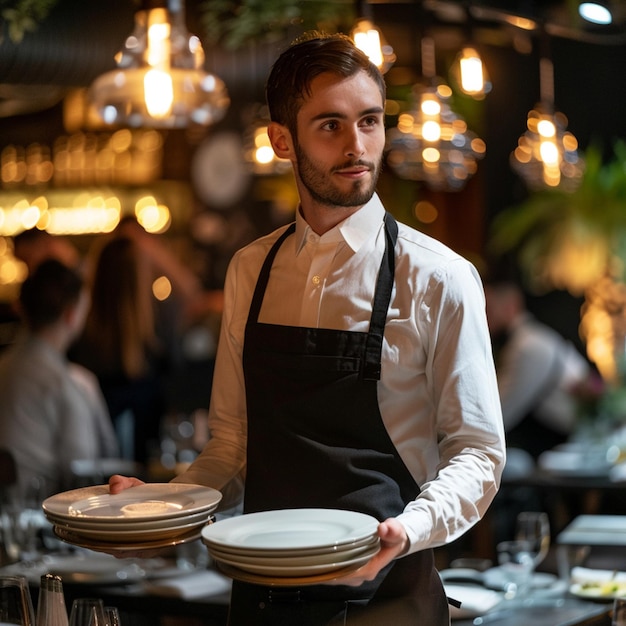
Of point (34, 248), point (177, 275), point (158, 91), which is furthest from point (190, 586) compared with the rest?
point (177, 275)

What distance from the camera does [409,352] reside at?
6.64 feet

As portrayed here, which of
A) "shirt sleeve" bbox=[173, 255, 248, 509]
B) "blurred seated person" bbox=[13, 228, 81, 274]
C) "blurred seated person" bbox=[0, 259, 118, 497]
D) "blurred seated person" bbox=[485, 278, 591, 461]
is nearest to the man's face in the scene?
"shirt sleeve" bbox=[173, 255, 248, 509]

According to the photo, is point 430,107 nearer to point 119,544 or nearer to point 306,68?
point 306,68

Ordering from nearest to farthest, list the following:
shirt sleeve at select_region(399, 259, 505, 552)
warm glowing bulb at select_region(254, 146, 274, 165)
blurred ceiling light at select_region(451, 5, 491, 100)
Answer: shirt sleeve at select_region(399, 259, 505, 552), blurred ceiling light at select_region(451, 5, 491, 100), warm glowing bulb at select_region(254, 146, 274, 165)

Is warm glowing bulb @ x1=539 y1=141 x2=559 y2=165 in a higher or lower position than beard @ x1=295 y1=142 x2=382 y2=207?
higher

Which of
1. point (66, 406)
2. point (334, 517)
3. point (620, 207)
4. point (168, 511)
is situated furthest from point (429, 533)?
point (620, 207)

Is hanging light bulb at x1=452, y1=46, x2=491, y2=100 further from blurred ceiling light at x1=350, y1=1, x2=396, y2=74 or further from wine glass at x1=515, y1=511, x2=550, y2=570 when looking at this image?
wine glass at x1=515, y1=511, x2=550, y2=570

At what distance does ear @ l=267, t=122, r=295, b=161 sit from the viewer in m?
2.14

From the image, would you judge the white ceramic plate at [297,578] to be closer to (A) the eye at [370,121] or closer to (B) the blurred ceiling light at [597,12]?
(A) the eye at [370,121]

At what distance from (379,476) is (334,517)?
235mm

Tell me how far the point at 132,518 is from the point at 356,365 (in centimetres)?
48

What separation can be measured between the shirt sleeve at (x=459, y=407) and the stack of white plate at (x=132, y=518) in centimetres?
39

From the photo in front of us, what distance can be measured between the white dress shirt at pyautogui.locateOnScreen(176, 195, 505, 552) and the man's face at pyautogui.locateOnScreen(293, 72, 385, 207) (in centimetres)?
13

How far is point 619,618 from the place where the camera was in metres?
2.03
